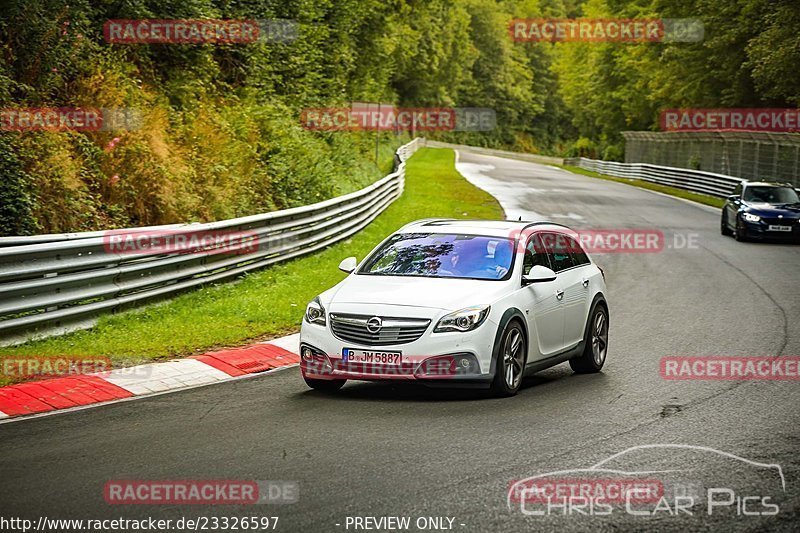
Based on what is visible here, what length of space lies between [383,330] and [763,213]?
2104cm

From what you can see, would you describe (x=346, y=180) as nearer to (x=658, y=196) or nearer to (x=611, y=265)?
(x=611, y=265)

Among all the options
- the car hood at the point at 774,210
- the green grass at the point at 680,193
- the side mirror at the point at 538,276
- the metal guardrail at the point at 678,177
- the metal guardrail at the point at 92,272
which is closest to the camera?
the side mirror at the point at 538,276

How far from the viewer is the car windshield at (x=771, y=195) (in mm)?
28906

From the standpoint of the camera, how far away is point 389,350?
9.41m

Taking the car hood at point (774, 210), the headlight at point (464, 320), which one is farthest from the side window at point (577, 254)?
the car hood at point (774, 210)

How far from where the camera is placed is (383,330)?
9500 millimetres

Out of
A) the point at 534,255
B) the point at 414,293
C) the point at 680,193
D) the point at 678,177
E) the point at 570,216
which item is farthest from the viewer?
the point at 678,177

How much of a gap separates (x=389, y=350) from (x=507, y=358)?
114 centimetres

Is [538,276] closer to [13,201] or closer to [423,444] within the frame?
[423,444]

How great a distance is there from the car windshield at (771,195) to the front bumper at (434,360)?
21351mm

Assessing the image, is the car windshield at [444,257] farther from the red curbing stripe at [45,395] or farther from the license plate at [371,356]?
the red curbing stripe at [45,395]

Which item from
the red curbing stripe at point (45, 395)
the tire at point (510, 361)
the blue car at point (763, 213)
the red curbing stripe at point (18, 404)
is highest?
the tire at point (510, 361)

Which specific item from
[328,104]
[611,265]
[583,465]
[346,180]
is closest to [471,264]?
[583,465]

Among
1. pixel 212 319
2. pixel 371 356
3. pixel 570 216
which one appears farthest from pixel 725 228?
pixel 371 356
